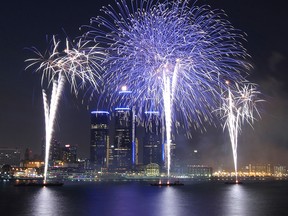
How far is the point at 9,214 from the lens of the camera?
1751 inches

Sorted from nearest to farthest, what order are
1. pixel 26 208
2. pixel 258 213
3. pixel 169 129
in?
1. pixel 258 213
2. pixel 26 208
3. pixel 169 129

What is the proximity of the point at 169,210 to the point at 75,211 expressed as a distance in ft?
33.7

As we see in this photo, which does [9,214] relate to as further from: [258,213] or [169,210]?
[258,213]

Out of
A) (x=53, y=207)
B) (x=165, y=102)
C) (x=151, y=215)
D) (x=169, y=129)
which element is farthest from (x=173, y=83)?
(x=53, y=207)

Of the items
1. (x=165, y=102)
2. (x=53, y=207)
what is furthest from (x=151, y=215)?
(x=165, y=102)

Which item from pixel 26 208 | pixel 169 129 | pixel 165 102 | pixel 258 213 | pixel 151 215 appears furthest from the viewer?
pixel 169 129

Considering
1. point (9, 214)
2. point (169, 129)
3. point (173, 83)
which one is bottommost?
point (9, 214)

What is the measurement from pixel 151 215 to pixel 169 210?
5396 mm

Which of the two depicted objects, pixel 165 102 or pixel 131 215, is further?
pixel 165 102

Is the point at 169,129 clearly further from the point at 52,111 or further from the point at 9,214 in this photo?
the point at 9,214

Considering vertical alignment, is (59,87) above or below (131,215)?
above

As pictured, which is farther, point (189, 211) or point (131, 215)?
point (189, 211)

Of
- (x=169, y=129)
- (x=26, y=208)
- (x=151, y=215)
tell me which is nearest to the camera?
(x=151, y=215)

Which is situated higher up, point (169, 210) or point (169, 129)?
point (169, 129)
